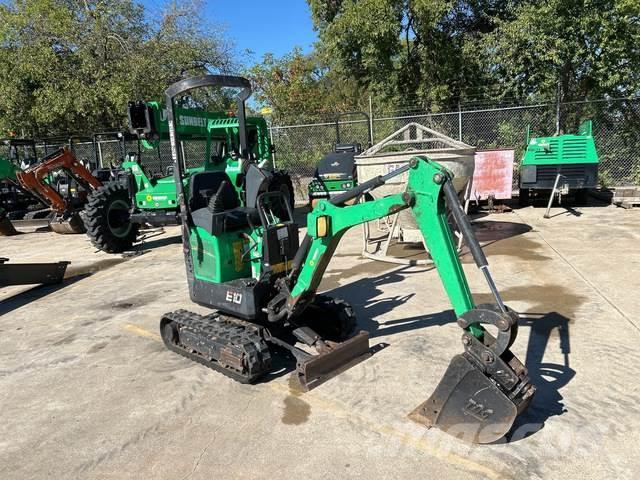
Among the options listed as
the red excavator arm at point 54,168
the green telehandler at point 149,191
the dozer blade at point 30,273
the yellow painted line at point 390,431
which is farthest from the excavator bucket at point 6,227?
the yellow painted line at point 390,431

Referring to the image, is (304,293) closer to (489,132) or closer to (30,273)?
(30,273)

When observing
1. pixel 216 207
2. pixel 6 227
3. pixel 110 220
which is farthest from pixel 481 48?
pixel 6 227

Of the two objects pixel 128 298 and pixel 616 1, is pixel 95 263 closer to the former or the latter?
pixel 128 298

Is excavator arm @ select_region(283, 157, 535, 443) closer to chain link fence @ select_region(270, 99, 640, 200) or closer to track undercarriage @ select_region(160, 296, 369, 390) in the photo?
track undercarriage @ select_region(160, 296, 369, 390)

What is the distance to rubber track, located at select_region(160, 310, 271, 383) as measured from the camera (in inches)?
153

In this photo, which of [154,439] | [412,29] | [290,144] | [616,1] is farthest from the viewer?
[290,144]

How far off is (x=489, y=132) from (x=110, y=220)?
1091 centimetres

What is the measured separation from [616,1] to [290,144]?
32.3ft

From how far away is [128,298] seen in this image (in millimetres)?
6695

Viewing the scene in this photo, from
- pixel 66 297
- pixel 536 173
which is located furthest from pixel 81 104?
pixel 536 173

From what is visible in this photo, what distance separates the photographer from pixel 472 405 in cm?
305

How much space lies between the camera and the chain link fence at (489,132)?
13898 millimetres

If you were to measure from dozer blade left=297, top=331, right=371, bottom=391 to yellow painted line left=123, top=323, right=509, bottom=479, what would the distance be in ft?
0.40

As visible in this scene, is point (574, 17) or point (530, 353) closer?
point (530, 353)
